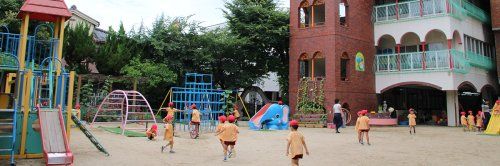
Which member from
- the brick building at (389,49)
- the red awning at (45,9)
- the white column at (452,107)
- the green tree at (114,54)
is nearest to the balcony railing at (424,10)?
the brick building at (389,49)

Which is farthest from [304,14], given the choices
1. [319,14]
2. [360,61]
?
[360,61]

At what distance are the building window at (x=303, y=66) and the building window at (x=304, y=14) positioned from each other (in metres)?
2.15

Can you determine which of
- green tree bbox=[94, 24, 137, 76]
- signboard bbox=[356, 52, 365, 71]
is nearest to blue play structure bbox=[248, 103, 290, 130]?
signboard bbox=[356, 52, 365, 71]

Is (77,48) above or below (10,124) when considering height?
above

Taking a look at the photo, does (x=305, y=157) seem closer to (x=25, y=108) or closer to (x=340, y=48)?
(x=25, y=108)

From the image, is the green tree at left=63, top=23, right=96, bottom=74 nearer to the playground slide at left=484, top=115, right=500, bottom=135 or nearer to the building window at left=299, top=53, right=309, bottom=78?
the building window at left=299, top=53, right=309, bottom=78

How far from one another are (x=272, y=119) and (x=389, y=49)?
37.8 feet

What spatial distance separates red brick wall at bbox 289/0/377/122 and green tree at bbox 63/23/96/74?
13.7 meters

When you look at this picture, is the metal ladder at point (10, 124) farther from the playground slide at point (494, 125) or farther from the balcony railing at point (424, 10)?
the balcony railing at point (424, 10)

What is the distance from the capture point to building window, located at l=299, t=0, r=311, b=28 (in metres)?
27.2

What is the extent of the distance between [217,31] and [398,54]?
12775 millimetres

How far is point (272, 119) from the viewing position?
2238 cm

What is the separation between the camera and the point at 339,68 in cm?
2542

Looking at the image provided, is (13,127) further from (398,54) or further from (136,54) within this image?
(398,54)
